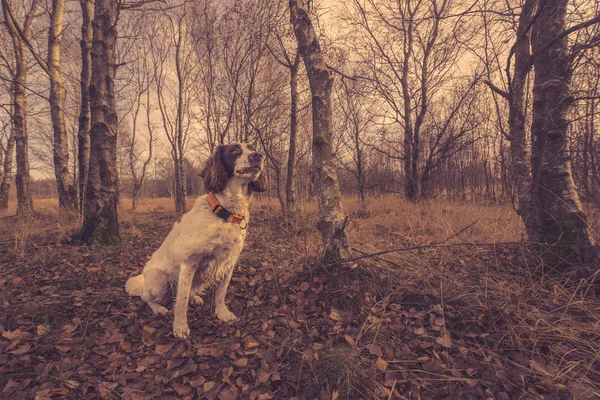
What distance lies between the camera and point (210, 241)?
7.80ft

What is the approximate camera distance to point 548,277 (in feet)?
8.89

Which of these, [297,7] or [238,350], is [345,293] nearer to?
[238,350]

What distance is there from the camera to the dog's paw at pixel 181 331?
2361 mm

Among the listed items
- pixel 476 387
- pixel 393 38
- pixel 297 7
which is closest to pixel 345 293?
pixel 476 387

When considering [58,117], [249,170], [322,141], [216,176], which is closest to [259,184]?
[249,170]

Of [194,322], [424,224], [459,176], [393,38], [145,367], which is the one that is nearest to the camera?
[145,367]

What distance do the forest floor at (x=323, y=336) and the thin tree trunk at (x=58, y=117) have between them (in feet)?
13.0

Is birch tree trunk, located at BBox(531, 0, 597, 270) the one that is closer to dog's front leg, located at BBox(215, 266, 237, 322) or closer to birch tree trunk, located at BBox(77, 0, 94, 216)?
dog's front leg, located at BBox(215, 266, 237, 322)

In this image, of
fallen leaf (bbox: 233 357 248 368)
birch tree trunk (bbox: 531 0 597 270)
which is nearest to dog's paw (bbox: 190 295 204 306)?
fallen leaf (bbox: 233 357 248 368)

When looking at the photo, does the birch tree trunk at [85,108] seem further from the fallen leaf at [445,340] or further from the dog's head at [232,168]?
the fallen leaf at [445,340]

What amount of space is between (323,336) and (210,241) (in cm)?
133

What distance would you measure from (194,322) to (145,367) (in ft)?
2.05

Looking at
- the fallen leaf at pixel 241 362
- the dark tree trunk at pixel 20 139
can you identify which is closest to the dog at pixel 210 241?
the fallen leaf at pixel 241 362

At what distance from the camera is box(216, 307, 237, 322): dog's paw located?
2.63 meters
